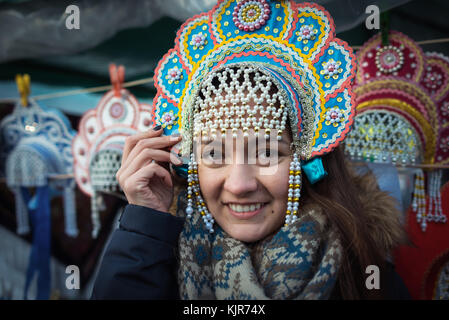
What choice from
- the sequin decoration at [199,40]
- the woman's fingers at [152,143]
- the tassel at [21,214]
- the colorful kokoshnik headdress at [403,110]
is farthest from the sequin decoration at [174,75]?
the tassel at [21,214]

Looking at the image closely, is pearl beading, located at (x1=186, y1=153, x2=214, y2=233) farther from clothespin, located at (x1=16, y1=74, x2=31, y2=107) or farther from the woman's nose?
clothespin, located at (x1=16, y1=74, x2=31, y2=107)

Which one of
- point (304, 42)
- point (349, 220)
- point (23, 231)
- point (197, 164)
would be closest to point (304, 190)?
point (349, 220)

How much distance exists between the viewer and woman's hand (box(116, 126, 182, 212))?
1.09 meters

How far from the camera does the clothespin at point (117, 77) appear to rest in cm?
181

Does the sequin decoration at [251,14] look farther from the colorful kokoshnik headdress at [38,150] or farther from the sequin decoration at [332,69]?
the colorful kokoshnik headdress at [38,150]

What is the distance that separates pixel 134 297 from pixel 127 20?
1.38m

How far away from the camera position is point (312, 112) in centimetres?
112

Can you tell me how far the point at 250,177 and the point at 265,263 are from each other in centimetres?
29

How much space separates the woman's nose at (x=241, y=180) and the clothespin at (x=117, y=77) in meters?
1.08

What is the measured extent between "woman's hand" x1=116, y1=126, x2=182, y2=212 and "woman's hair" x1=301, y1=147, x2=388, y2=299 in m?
0.50

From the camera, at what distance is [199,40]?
120cm

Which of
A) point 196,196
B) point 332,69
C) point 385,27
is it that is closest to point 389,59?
point 385,27

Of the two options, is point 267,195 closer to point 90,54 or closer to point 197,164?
point 197,164

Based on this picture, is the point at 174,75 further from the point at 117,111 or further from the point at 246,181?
the point at 117,111
